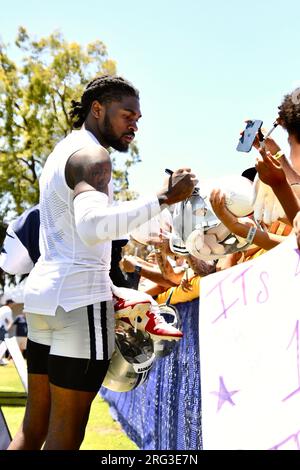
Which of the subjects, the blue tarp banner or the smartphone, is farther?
the blue tarp banner

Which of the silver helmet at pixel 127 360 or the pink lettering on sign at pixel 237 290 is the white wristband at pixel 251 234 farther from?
the pink lettering on sign at pixel 237 290

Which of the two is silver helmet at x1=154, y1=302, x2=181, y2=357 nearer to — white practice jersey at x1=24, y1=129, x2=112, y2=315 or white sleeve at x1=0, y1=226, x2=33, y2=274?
white practice jersey at x1=24, y1=129, x2=112, y2=315

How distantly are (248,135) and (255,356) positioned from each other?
0.73 m

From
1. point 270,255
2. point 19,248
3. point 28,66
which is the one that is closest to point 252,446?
point 270,255

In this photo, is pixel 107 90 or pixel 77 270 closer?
pixel 77 270

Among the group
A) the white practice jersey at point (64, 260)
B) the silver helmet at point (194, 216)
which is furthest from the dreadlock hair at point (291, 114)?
the white practice jersey at point (64, 260)

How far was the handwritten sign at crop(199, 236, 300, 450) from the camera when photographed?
1.55 meters

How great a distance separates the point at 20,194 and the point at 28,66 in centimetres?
443

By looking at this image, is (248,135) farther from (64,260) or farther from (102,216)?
(64,260)

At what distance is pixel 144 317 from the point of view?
240 centimetres

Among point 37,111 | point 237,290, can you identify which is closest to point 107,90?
point 237,290

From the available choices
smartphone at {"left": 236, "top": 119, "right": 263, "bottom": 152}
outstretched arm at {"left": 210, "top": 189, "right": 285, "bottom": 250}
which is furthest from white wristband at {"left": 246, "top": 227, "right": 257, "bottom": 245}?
smartphone at {"left": 236, "top": 119, "right": 263, "bottom": 152}

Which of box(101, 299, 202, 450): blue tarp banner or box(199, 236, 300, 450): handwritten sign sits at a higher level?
box(199, 236, 300, 450): handwritten sign

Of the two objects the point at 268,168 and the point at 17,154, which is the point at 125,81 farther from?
the point at 17,154
